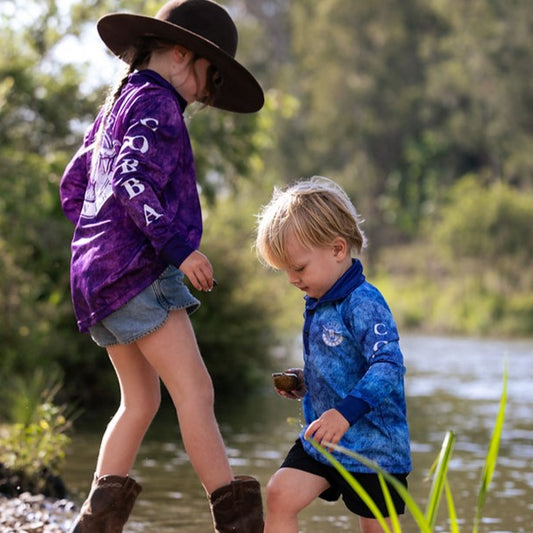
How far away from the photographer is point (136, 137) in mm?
3988

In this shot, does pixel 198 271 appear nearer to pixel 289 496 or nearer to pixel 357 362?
pixel 357 362

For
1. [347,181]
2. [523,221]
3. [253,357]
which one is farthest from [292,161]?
[253,357]

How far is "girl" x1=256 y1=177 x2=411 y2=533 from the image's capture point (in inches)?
141

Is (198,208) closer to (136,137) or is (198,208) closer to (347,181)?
(136,137)

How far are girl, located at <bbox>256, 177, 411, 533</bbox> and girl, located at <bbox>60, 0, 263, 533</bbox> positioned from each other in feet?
1.07

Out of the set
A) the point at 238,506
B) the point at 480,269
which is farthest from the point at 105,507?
the point at 480,269

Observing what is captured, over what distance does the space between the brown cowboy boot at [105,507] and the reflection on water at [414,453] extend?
1.41 metres

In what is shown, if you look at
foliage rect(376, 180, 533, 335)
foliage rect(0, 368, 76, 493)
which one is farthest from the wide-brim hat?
foliage rect(376, 180, 533, 335)

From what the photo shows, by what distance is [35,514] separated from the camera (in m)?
5.49

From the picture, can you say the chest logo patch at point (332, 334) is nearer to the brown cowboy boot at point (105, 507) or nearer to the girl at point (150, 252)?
the girl at point (150, 252)

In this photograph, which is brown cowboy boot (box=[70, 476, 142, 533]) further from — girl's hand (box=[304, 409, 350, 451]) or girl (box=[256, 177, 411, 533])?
girl's hand (box=[304, 409, 350, 451])

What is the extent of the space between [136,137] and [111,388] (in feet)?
23.7

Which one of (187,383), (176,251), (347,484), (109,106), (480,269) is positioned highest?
(480,269)

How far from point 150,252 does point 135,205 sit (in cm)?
20
